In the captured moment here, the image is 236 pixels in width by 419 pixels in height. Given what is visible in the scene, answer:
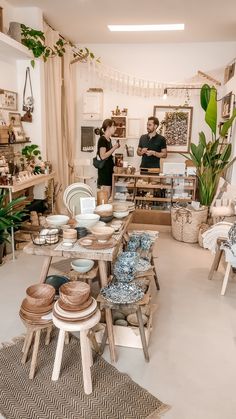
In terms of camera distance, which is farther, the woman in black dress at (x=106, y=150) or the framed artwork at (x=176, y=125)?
the framed artwork at (x=176, y=125)

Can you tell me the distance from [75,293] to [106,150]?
2822 millimetres

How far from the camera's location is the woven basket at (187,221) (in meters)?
4.31

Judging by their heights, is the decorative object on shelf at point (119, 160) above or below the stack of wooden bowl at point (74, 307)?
above

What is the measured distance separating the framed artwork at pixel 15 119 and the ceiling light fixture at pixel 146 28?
6.23ft

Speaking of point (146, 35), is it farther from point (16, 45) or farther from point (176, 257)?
point (176, 257)

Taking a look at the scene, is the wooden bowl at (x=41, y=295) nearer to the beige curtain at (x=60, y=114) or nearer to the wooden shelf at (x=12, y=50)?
the wooden shelf at (x=12, y=50)

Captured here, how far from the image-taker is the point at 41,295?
1.99 m

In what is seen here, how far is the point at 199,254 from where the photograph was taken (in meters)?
4.05

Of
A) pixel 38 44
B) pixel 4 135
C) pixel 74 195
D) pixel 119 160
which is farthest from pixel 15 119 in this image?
pixel 74 195

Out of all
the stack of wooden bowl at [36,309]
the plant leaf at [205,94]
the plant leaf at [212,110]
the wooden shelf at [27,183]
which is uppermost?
the plant leaf at [205,94]

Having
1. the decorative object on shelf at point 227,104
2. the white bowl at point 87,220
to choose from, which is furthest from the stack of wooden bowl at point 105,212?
the decorative object on shelf at point 227,104

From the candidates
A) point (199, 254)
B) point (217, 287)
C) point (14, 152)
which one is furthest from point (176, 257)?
point (14, 152)

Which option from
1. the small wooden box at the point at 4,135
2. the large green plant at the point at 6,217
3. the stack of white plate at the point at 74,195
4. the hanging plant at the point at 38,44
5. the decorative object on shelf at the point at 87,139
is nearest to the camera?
the stack of white plate at the point at 74,195

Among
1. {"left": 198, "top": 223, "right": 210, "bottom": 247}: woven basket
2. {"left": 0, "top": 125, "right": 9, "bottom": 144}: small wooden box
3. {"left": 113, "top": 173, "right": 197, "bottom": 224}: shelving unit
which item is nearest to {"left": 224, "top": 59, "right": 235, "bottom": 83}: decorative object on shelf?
{"left": 113, "top": 173, "right": 197, "bottom": 224}: shelving unit
